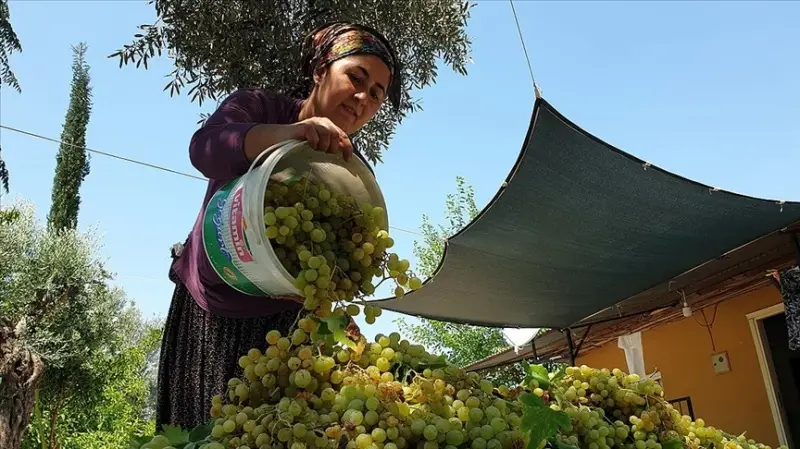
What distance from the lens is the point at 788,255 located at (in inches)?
162

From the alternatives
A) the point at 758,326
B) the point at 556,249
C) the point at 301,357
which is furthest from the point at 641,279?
the point at 301,357

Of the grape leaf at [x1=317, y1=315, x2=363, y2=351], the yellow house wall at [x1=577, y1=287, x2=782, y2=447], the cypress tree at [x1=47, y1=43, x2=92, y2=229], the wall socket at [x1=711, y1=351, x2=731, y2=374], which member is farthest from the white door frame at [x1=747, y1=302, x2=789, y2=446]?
the cypress tree at [x1=47, y1=43, x2=92, y2=229]

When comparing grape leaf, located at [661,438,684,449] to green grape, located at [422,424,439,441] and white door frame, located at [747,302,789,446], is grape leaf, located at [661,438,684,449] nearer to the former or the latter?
green grape, located at [422,424,439,441]

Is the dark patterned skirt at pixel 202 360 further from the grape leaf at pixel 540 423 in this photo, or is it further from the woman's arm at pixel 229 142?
the grape leaf at pixel 540 423

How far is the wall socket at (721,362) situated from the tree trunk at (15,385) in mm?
8187

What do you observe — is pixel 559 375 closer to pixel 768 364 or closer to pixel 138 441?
pixel 138 441

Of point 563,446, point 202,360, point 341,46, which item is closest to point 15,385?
point 202,360

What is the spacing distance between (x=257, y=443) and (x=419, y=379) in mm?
248

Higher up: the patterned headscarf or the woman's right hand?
the patterned headscarf

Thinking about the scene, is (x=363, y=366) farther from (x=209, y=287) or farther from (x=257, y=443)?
(x=209, y=287)

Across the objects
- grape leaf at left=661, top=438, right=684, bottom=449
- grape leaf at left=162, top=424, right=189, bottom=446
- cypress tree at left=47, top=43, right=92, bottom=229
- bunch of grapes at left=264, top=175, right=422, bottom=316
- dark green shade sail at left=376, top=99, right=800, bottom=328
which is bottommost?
grape leaf at left=661, top=438, right=684, bottom=449

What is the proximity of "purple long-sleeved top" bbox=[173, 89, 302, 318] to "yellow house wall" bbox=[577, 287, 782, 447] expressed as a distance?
5.08 metres

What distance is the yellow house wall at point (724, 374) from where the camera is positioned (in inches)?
202

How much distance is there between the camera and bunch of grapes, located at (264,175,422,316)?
0.94 meters
